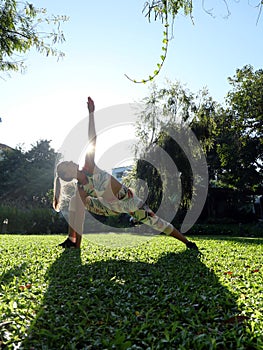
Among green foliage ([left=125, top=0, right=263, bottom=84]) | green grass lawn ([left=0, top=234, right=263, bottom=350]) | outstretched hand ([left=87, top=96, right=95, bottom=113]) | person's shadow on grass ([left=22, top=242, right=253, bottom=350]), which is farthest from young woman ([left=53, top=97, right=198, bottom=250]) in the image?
green foliage ([left=125, top=0, right=263, bottom=84])

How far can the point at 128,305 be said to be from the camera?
2.24 metres

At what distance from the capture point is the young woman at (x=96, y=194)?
4.29 m

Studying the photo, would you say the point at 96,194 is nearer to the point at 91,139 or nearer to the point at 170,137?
the point at 91,139

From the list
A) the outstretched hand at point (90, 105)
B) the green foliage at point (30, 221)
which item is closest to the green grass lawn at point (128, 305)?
the outstretched hand at point (90, 105)

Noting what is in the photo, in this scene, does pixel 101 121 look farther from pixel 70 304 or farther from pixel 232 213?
pixel 232 213

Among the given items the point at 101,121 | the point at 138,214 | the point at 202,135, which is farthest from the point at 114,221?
the point at 138,214

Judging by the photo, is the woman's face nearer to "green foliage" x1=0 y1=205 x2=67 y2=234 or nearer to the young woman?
the young woman

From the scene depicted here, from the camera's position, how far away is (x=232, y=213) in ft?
69.6

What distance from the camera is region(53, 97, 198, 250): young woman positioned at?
14.1 ft

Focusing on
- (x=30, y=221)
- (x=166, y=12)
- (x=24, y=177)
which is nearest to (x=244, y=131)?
(x=30, y=221)

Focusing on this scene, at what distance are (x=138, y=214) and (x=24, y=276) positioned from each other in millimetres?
1843

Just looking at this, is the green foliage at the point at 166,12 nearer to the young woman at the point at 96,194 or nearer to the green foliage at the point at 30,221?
the young woman at the point at 96,194

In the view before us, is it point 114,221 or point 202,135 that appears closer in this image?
point 202,135

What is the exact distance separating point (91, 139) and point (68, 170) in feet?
1.76
